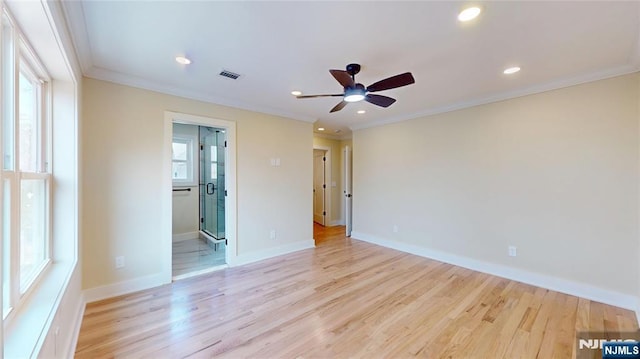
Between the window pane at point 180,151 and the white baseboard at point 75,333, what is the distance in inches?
128

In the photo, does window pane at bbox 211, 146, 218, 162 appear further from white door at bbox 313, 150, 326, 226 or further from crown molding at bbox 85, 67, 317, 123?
white door at bbox 313, 150, 326, 226

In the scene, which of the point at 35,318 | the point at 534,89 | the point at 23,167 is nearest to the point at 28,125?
the point at 23,167

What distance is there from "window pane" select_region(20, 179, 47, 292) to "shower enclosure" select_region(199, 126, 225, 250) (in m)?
2.56

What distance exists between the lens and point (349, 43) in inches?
87.0

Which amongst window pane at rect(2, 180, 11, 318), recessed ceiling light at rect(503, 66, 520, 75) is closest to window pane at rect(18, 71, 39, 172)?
window pane at rect(2, 180, 11, 318)

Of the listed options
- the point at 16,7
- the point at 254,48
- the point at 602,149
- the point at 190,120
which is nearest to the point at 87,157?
the point at 190,120

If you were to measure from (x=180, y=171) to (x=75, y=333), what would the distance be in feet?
12.2

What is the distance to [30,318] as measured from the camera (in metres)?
1.48

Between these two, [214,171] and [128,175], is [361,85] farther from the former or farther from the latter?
[214,171]

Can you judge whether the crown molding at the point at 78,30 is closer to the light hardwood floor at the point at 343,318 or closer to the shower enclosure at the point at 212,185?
the shower enclosure at the point at 212,185

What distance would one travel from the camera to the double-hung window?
141 cm

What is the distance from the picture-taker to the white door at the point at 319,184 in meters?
7.13

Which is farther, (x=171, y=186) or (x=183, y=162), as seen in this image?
(x=183, y=162)

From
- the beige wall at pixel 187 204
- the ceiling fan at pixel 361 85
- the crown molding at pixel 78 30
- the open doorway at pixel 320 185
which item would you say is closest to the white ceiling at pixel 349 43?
the crown molding at pixel 78 30
